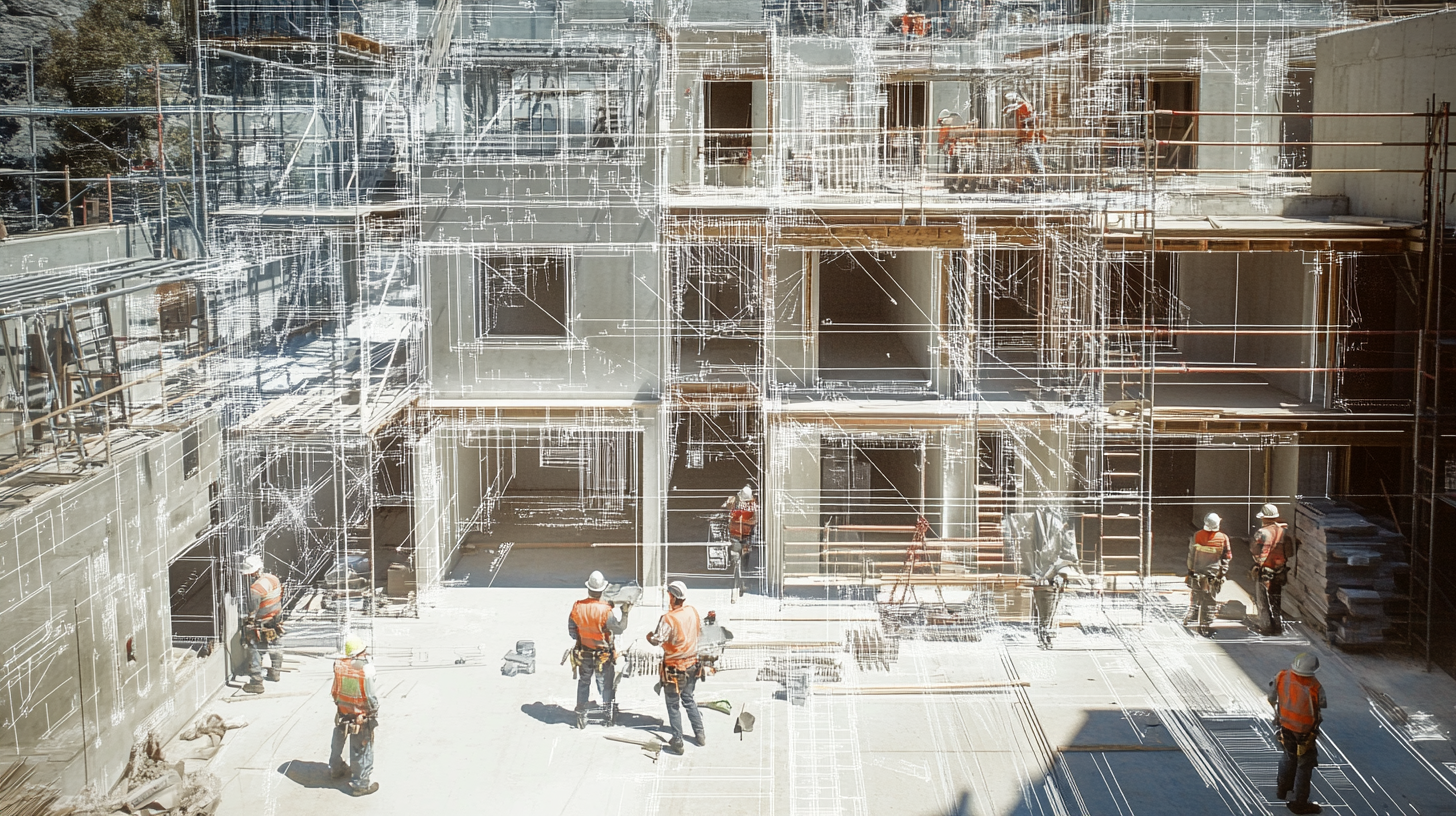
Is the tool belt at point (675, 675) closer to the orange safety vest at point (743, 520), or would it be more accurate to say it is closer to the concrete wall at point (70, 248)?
the orange safety vest at point (743, 520)

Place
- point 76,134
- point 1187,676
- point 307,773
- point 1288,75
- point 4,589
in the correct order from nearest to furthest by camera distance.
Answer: point 4,589 → point 307,773 → point 1187,676 → point 1288,75 → point 76,134

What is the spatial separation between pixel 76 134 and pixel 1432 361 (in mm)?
21517

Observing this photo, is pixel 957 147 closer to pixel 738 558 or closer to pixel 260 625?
pixel 738 558

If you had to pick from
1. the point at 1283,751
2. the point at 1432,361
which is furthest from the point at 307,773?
the point at 1432,361

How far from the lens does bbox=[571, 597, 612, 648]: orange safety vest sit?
13.0 meters

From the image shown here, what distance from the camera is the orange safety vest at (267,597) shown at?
47.5 ft

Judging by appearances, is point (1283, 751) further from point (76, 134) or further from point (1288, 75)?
point (76, 134)

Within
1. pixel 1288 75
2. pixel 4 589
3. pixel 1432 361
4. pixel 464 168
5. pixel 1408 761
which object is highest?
pixel 1288 75

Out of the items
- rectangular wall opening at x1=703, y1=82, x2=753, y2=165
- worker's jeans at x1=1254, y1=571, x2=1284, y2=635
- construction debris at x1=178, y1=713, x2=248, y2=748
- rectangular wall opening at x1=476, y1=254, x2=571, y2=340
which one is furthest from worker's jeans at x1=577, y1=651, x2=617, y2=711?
rectangular wall opening at x1=703, y1=82, x2=753, y2=165

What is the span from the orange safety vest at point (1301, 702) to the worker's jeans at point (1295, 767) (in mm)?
108

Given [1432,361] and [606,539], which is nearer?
[1432,361]

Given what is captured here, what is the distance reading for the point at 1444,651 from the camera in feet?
50.4

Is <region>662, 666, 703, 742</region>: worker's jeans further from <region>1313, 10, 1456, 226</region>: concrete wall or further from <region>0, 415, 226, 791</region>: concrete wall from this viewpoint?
<region>1313, 10, 1456, 226</region>: concrete wall

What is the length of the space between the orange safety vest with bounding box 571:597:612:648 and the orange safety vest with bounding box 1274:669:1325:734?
6.49 meters
